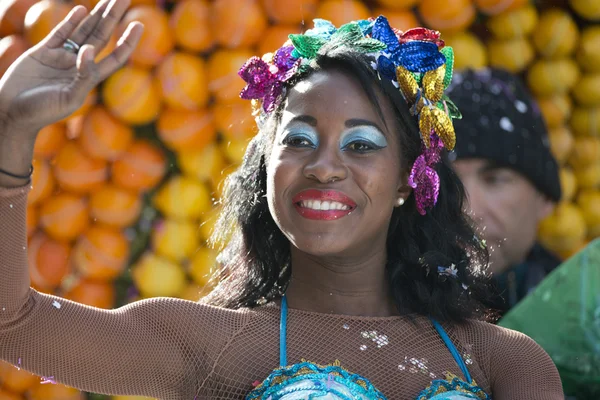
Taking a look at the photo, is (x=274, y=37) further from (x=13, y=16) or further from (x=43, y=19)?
(x=13, y=16)

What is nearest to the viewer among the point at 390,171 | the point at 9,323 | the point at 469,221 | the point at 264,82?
the point at 9,323

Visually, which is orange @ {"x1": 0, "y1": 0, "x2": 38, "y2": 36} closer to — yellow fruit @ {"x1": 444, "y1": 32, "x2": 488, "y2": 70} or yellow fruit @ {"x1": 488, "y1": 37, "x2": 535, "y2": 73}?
yellow fruit @ {"x1": 444, "y1": 32, "x2": 488, "y2": 70}

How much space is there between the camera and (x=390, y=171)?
2.42 meters

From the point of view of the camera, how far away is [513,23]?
4172 millimetres

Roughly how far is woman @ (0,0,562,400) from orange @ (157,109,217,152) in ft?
3.26

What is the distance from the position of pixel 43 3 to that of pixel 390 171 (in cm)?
182

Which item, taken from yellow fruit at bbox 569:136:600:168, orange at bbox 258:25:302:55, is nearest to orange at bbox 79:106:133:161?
orange at bbox 258:25:302:55

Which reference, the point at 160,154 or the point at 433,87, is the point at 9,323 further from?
the point at 160,154

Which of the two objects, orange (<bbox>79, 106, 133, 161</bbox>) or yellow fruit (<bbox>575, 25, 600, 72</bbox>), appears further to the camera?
yellow fruit (<bbox>575, 25, 600, 72</bbox>)

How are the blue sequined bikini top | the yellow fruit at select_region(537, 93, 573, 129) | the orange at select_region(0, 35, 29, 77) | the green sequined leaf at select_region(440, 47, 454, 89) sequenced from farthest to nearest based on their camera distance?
the yellow fruit at select_region(537, 93, 573, 129), the orange at select_region(0, 35, 29, 77), the green sequined leaf at select_region(440, 47, 454, 89), the blue sequined bikini top

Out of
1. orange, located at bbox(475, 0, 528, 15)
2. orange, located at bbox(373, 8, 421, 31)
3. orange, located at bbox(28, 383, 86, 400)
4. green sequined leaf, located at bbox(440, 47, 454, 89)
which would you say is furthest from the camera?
orange, located at bbox(475, 0, 528, 15)

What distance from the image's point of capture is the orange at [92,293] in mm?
3693

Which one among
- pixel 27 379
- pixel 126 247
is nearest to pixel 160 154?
pixel 126 247

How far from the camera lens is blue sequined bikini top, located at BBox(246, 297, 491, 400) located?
212cm
